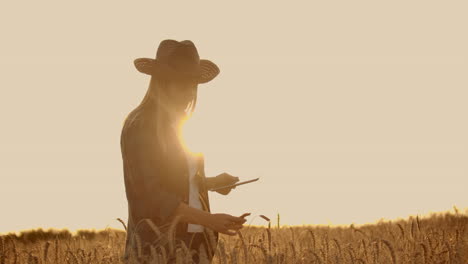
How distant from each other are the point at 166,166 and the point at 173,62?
2.62 feet

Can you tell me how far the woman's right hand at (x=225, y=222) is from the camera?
4.14 metres

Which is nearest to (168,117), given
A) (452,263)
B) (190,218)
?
(190,218)

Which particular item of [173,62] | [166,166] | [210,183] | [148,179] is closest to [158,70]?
[173,62]

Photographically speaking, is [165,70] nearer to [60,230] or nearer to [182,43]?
[182,43]

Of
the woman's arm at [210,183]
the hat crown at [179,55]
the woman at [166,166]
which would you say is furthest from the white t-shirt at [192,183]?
the hat crown at [179,55]

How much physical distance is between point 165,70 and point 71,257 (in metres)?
1.48

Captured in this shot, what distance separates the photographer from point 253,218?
14.0 ft

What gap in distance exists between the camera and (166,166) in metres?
4.53

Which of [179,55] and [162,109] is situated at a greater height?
[179,55]

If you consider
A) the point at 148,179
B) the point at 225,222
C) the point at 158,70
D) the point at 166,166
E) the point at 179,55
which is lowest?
the point at 225,222

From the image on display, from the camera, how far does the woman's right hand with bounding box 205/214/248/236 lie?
414 centimetres

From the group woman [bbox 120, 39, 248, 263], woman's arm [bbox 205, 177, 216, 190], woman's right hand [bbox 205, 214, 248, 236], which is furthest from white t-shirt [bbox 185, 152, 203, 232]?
woman's right hand [bbox 205, 214, 248, 236]

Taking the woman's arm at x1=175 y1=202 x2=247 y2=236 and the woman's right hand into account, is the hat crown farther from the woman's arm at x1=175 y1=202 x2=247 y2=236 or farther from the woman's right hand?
the woman's right hand

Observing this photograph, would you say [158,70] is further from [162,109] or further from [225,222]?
[225,222]
